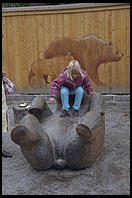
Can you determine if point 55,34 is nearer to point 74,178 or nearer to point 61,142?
point 61,142

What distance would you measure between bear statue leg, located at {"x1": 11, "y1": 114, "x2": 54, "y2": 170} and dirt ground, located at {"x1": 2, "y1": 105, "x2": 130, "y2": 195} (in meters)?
0.20

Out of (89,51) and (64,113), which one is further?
(89,51)

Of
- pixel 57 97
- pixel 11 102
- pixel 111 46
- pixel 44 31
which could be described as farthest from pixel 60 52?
pixel 57 97

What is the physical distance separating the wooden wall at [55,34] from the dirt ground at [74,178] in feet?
9.91

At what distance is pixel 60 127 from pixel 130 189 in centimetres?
113

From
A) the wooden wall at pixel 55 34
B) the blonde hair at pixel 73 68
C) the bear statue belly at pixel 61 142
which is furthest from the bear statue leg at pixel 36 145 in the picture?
the wooden wall at pixel 55 34

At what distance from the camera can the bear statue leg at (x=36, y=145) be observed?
308 centimetres

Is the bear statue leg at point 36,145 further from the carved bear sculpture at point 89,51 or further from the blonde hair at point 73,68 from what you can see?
the carved bear sculpture at point 89,51

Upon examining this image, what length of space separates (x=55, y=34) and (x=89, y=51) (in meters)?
0.98

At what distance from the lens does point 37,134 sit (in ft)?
10.4

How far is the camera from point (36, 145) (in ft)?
10.6

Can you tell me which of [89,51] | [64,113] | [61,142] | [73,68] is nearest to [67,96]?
[64,113]

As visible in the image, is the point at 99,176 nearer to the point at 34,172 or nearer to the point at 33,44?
the point at 34,172

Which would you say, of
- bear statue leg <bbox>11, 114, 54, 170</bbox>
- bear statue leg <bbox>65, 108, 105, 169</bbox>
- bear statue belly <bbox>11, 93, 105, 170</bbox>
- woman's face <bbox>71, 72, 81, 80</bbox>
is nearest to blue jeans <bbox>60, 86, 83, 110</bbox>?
woman's face <bbox>71, 72, 81, 80</bbox>
